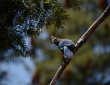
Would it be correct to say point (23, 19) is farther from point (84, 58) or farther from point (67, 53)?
point (84, 58)

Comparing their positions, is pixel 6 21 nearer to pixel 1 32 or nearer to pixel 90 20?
pixel 1 32

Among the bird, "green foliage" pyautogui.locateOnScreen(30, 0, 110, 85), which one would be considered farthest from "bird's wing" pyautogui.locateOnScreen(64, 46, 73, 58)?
"green foliage" pyautogui.locateOnScreen(30, 0, 110, 85)

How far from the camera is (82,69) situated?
5.62 meters

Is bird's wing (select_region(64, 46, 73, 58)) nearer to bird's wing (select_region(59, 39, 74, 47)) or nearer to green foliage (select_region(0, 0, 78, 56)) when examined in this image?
bird's wing (select_region(59, 39, 74, 47))

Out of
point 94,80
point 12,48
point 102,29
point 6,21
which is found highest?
point 6,21

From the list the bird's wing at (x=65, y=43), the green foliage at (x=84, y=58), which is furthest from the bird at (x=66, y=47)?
the green foliage at (x=84, y=58)

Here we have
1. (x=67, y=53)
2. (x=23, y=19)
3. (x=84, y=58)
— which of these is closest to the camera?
(x=67, y=53)

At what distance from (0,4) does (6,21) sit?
66 mm

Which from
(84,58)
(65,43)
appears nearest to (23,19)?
(65,43)

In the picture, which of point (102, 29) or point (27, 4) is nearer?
point (27, 4)

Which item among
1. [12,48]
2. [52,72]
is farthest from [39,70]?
[12,48]

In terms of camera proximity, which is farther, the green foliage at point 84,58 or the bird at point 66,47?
the green foliage at point 84,58

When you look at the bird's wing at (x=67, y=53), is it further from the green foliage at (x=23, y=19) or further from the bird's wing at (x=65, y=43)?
the green foliage at (x=23, y=19)

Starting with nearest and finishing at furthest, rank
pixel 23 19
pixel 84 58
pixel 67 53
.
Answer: pixel 67 53, pixel 23 19, pixel 84 58
